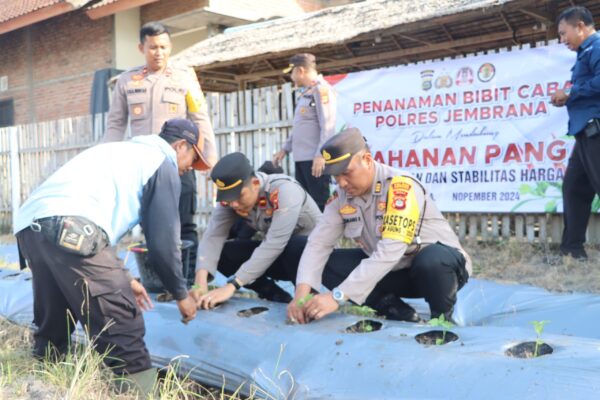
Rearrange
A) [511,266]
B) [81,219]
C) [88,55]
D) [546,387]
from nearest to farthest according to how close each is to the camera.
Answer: [546,387] → [81,219] → [511,266] → [88,55]

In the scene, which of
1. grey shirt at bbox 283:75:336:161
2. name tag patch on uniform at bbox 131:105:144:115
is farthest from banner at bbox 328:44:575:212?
name tag patch on uniform at bbox 131:105:144:115

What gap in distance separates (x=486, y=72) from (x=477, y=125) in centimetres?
48

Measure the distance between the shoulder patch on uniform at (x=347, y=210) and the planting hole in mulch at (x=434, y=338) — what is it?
2.65ft

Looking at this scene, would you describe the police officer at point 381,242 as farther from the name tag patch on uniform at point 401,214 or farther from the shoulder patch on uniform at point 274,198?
the shoulder patch on uniform at point 274,198

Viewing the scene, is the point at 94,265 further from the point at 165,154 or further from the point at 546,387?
the point at 546,387

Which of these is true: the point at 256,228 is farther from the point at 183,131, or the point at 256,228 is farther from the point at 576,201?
the point at 576,201

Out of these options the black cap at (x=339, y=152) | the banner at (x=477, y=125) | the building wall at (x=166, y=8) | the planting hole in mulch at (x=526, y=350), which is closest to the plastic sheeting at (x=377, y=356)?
the planting hole in mulch at (x=526, y=350)

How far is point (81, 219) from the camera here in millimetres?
2180

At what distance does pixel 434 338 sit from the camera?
2293 mm

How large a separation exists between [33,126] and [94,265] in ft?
27.4

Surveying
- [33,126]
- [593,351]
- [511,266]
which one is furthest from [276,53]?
[593,351]

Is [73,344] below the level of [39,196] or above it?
below

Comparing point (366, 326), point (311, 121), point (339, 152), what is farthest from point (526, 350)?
point (311, 121)

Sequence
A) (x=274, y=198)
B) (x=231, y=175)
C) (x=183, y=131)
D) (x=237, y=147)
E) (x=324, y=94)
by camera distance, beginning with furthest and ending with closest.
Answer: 1. (x=237, y=147)
2. (x=324, y=94)
3. (x=274, y=198)
4. (x=231, y=175)
5. (x=183, y=131)
